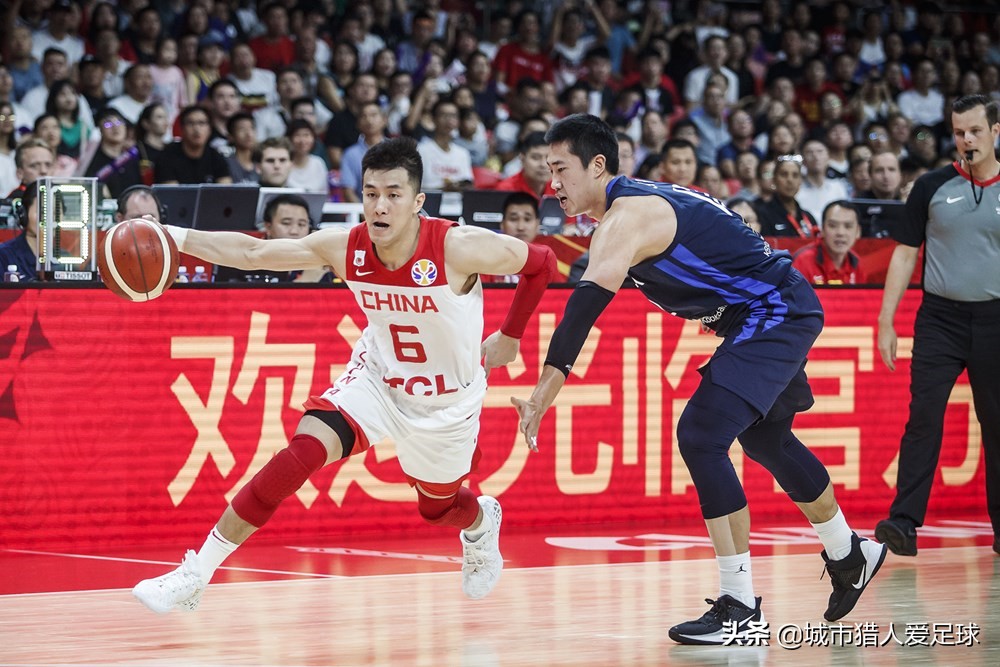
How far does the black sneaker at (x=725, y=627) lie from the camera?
522 centimetres

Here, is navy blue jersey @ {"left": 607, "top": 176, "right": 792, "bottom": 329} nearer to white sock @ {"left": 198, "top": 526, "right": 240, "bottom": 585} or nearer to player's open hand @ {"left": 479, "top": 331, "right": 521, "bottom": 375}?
player's open hand @ {"left": 479, "top": 331, "right": 521, "bottom": 375}

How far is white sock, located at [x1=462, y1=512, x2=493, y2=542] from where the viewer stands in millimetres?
6148

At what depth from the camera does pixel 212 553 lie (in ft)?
17.5

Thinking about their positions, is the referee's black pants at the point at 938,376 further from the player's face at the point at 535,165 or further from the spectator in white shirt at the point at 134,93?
the spectator in white shirt at the point at 134,93

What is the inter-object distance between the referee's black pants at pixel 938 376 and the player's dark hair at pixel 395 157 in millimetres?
3237

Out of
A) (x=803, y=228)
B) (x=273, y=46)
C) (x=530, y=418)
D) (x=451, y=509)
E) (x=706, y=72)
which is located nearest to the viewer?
(x=530, y=418)

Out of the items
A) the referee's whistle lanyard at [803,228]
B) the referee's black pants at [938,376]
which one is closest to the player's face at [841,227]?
the referee's whistle lanyard at [803,228]

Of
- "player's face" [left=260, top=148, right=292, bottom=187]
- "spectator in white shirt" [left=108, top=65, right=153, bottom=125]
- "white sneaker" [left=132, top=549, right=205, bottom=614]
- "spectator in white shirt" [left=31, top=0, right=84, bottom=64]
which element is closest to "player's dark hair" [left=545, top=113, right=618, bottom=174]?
"white sneaker" [left=132, top=549, right=205, bottom=614]

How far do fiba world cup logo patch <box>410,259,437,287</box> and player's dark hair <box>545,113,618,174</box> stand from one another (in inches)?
29.4

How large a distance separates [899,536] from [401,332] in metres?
3.06

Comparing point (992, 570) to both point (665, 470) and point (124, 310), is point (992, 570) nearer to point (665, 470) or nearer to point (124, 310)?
point (665, 470)

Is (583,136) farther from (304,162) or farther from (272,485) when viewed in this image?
(304,162)

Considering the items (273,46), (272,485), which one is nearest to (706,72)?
(273,46)

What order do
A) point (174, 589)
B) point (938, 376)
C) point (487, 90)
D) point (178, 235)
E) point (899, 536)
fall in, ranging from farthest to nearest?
point (487, 90), point (938, 376), point (899, 536), point (178, 235), point (174, 589)
